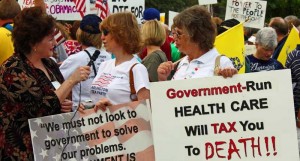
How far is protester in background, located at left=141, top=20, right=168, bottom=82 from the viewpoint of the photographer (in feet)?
26.6

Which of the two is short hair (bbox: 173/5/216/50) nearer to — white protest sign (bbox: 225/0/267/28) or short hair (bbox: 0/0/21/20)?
short hair (bbox: 0/0/21/20)

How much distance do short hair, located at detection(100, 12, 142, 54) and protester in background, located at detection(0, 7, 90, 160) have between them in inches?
22.9

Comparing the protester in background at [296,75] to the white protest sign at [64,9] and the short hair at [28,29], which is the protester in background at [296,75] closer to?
the short hair at [28,29]

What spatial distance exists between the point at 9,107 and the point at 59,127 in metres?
0.38

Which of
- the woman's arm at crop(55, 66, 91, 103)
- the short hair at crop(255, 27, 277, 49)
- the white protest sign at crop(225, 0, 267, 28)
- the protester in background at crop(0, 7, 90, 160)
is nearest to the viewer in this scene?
the protester in background at crop(0, 7, 90, 160)

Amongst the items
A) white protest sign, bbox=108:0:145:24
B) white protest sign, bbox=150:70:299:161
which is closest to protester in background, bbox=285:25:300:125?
white protest sign, bbox=150:70:299:161

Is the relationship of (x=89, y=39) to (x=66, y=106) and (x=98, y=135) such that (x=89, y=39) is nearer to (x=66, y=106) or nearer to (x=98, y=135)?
(x=66, y=106)

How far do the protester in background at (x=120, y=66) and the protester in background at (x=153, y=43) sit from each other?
6.48 ft

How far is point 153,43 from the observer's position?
27.5ft

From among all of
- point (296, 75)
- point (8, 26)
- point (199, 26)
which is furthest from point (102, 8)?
point (199, 26)

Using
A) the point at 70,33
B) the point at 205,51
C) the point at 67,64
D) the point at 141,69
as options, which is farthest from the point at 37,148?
the point at 70,33

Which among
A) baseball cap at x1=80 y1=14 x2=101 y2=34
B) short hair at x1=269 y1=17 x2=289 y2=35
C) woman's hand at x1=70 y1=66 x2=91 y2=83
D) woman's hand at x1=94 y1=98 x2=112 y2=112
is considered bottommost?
short hair at x1=269 y1=17 x2=289 y2=35

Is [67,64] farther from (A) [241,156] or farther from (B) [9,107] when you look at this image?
(A) [241,156]

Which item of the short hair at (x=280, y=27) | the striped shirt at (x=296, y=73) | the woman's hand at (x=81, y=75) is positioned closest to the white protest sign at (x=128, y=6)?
the short hair at (x=280, y=27)
